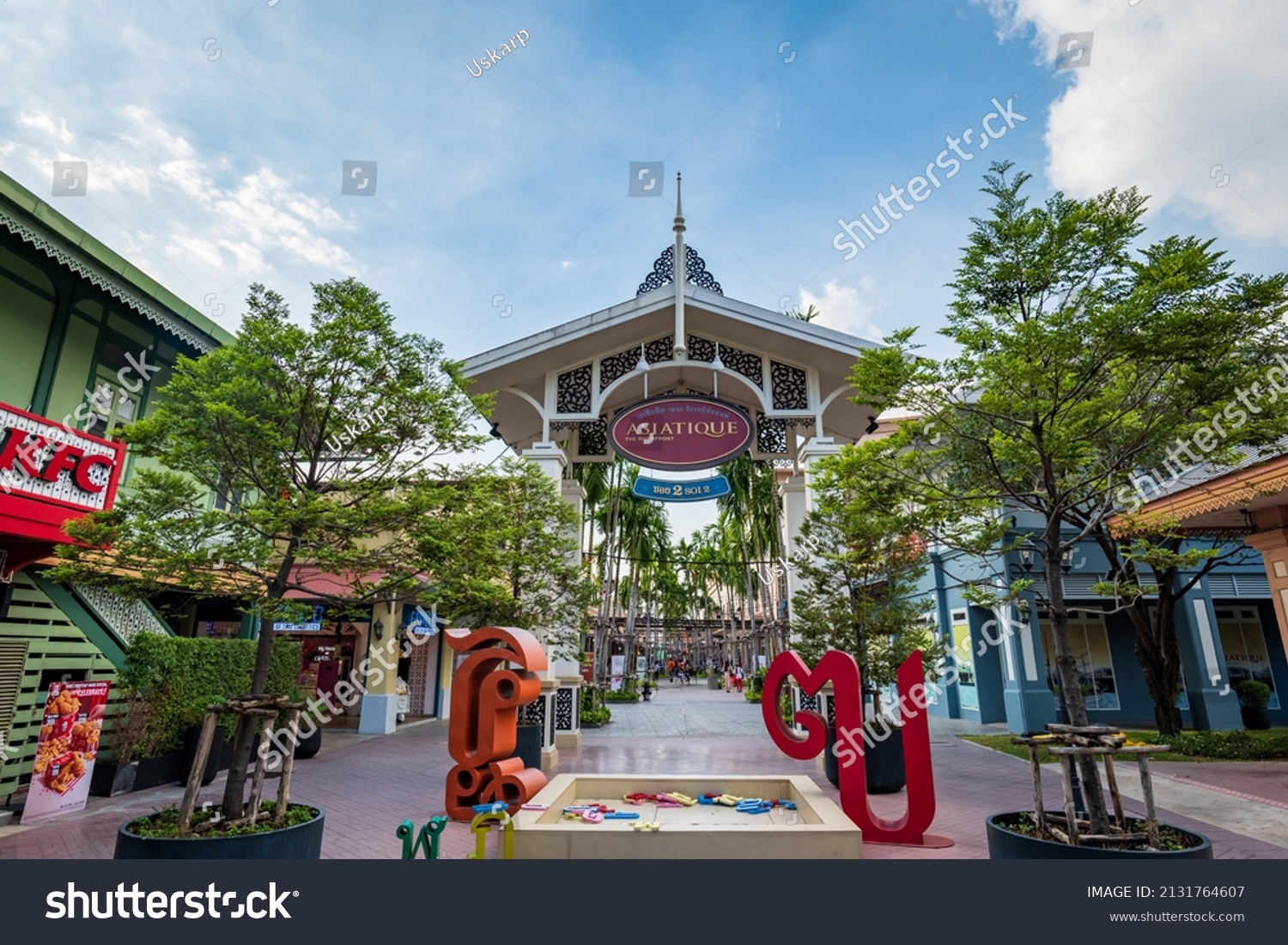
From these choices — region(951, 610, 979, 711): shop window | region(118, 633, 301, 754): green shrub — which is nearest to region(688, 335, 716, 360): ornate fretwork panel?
region(118, 633, 301, 754): green shrub

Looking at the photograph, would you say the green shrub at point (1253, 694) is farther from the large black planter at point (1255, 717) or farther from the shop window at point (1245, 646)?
the shop window at point (1245, 646)

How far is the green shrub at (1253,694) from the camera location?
1633 centimetres

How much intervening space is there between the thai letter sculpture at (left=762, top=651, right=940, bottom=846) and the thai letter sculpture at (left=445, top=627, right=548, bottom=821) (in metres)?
2.78

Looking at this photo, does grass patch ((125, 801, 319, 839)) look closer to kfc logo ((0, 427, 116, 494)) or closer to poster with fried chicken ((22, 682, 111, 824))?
poster with fried chicken ((22, 682, 111, 824))

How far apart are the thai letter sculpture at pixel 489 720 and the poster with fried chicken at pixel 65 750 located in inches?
188

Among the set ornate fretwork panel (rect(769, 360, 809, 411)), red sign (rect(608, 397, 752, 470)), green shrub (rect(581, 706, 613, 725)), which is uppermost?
ornate fretwork panel (rect(769, 360, 809, 411))

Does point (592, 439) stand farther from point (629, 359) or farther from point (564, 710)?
point (564, 710)

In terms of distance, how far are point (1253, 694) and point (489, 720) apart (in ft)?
61.6

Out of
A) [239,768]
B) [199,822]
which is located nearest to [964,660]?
[239,768]

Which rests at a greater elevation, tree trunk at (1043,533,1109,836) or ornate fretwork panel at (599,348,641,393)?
ornate fretwork panel at (599,348,641,393)

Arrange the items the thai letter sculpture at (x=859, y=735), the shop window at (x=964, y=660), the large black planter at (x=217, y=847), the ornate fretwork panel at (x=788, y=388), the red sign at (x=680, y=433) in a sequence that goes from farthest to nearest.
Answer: the shop window at (x=964, y=660)
the ornate fretwork panel at (x=788, y=388)
the red sign at (x=680, y=433)
the thai letter sculpture at (x=859, y=735)
the large black planter at (x=217, y=847)

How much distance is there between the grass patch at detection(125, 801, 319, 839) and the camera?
5.07m

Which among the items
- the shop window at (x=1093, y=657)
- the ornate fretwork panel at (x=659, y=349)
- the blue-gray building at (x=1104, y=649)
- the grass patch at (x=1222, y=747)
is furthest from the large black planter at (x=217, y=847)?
the shop window at (x=1093, y=657)
